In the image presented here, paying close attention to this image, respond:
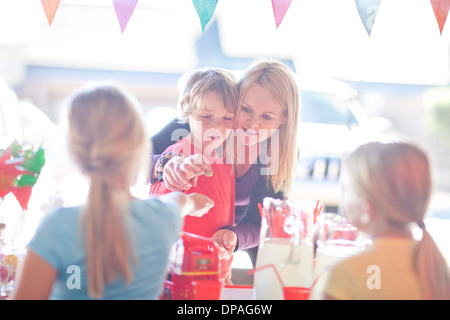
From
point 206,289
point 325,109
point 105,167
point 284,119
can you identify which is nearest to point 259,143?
point 284,119

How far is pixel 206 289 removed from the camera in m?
1.16

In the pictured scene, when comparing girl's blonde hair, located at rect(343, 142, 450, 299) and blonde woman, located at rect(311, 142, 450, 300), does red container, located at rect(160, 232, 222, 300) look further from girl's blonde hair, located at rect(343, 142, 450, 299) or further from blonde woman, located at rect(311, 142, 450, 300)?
girl's blonde hair, located at rect(343, 142, 450, 299)

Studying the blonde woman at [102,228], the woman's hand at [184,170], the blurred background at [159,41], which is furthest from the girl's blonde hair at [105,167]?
the blurred background at [159,41]

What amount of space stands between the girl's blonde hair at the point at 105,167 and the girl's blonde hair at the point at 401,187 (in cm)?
46

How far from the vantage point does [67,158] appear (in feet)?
3.36

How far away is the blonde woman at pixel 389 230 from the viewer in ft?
3.25

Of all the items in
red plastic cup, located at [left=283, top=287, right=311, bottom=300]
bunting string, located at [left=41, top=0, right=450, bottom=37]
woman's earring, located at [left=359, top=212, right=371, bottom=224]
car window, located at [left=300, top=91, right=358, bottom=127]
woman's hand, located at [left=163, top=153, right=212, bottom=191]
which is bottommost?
red plastic cup, located at [left=283, top=287, right=311, bottom=300]

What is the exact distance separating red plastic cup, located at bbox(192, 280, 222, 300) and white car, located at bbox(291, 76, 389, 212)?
3.09 meters

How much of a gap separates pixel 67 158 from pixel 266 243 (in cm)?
50

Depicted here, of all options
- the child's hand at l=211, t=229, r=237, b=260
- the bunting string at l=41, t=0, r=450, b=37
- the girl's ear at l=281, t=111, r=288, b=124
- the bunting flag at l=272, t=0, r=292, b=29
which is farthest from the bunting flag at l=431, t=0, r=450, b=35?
the child's hand at l=211, t=229, r=237, b=260

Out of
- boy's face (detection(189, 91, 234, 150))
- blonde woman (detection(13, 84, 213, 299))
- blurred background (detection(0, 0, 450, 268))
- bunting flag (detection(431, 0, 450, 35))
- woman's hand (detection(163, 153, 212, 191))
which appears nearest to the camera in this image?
blonde woman (detection(13, 84, 213, 299))

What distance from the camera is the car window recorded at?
5094 mm

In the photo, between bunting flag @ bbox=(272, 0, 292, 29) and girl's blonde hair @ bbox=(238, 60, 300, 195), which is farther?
girl's blonde hair @ bbox=(238, 60, 300, 195)

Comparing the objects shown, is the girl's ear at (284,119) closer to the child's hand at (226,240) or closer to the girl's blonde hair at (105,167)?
the child's hand at (226,240)
